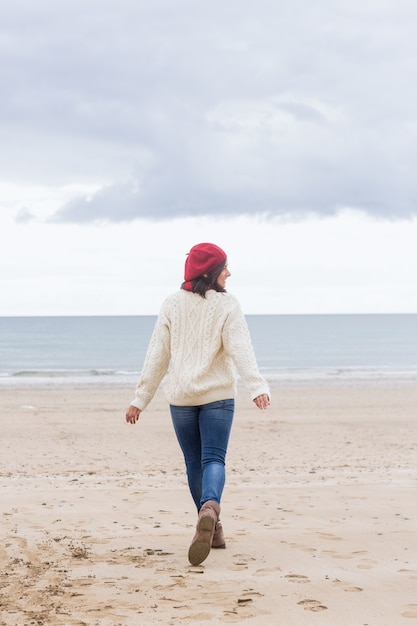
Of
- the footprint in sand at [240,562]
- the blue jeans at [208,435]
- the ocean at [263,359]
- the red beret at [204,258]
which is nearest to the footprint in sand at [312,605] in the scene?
the footprint in sand at [240,562]

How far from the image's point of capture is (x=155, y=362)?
4.73 m

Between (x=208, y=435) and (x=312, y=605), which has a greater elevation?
(x=208, y=435)

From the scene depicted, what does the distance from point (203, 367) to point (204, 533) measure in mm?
932

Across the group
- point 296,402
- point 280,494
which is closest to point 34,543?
point 280,494

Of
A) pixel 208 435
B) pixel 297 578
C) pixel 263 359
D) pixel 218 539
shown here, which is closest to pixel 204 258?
pixel 208 435

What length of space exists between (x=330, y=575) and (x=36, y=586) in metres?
1.59

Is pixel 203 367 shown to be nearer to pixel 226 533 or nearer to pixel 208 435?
pixel 208 435

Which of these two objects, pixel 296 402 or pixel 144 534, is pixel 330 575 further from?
pixel 296 402

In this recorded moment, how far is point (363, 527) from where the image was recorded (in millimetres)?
5555

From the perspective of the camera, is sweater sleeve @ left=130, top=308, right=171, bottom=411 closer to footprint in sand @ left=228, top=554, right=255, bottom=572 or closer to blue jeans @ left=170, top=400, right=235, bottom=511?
blue jeans @ left=170, top=400, right=235, bottom=511

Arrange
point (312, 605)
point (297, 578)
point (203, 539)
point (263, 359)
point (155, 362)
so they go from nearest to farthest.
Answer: point (312, 605) < point (297, 578) < point (203, 539) < point (155, 362) < point (263, 359)

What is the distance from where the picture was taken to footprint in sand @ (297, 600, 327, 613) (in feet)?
12.1

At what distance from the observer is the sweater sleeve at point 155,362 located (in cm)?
471

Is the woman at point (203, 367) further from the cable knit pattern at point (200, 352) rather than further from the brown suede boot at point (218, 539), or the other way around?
the brown suede boot at point (218, 539)
